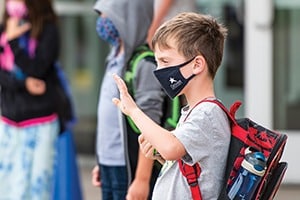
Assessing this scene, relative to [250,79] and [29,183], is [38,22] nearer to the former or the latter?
[29,183]

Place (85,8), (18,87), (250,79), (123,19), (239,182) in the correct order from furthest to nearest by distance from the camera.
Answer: (85,8) → (250,79) → (18,87) → (123,19) → (239,182)

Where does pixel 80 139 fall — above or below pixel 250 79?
below

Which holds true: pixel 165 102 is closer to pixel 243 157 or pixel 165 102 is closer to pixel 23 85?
pixel 243 157

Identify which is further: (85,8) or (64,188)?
(85,8)

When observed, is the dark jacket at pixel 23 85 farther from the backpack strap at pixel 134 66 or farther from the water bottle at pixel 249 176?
the water bottle at pixel 249 176

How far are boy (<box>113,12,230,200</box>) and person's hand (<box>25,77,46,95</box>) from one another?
2.45 m

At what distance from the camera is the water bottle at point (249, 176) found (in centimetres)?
302

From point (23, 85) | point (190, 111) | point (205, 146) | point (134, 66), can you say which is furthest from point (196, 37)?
point (23, 85)

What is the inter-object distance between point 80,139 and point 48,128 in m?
2.82

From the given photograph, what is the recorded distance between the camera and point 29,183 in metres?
5.70

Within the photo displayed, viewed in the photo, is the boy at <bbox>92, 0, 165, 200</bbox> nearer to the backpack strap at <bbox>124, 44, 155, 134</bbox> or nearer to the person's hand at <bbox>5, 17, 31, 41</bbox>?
the backpack strap at <bbox>124, 44, 155, 134</bbox>

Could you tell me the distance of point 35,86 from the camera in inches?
221

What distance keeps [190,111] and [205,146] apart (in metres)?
0.15

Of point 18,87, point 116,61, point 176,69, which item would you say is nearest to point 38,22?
point 18,87
